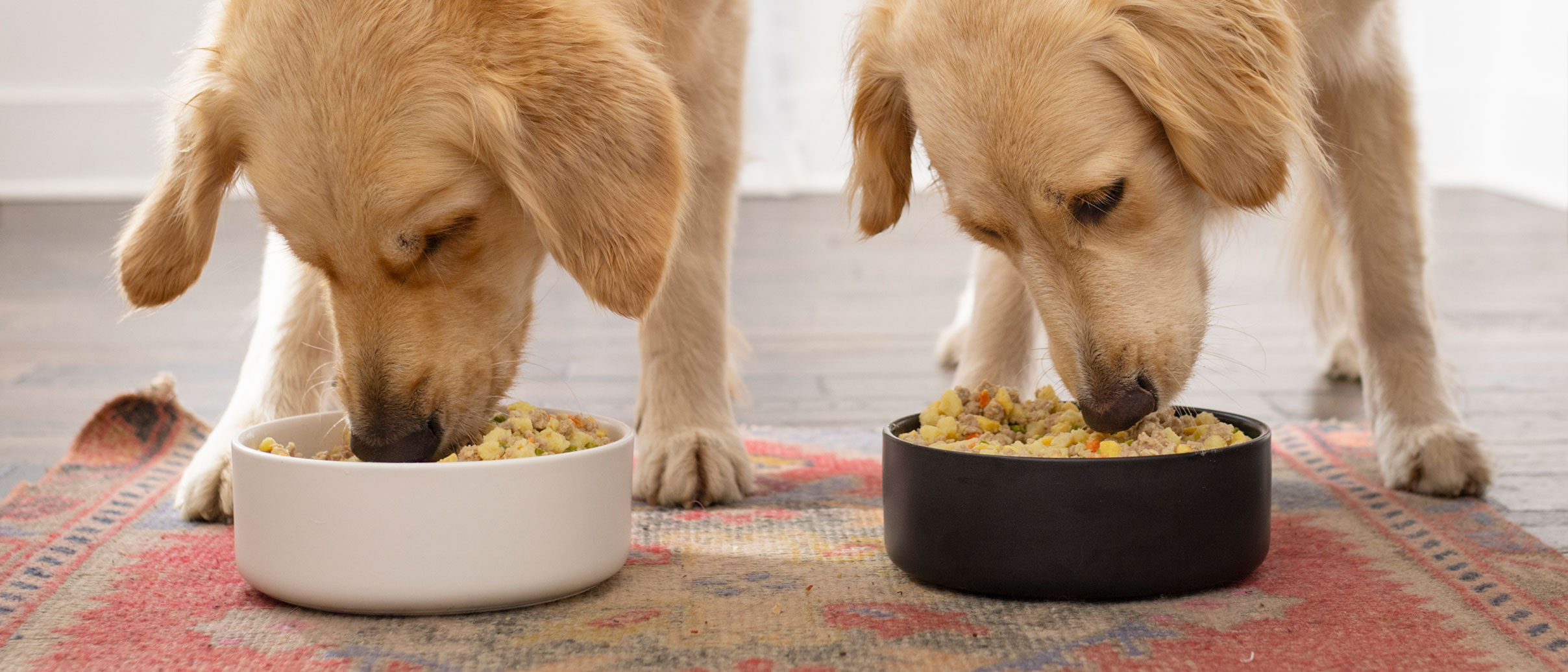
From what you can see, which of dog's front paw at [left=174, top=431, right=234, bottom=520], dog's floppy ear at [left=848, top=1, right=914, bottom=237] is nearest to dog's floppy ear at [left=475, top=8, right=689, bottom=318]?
dog's floppy ear at [left=848, top=1, right=914, bottom=237]

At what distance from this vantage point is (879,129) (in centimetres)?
186

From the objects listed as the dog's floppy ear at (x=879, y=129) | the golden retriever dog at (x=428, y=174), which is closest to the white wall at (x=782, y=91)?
the dog's floppy ear at (x=879, y=129)

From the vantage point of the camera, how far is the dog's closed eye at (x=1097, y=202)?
63.0 inches

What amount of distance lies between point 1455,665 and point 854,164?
1.01 m

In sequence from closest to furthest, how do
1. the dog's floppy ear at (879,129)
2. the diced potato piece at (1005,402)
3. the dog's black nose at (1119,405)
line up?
1. the dog's black nose at (1119,405)
2. the diced potato piece at (1005,402)
3. the dog's floppy ear at (879,129)

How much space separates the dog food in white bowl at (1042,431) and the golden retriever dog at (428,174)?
0.38 meters

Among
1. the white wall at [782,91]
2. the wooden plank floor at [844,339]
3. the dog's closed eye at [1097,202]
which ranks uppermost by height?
the white wall at [782,91]

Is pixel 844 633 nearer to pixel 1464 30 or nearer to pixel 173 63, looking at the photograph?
pixel 173 63

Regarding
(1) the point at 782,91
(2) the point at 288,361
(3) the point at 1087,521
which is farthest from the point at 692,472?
(1) the point at 782,91

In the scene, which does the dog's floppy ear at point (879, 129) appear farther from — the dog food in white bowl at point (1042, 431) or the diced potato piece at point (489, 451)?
the diced potato piece at point (489, 451)

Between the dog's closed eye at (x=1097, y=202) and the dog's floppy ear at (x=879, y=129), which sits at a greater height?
the dog's floppy ear at (x=879, y=129)

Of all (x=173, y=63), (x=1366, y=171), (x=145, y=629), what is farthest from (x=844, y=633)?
(x=173, y=63)

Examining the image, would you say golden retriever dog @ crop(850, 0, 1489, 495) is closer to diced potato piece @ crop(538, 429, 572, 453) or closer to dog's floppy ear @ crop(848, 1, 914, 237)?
dog's floppy ear @ crop(848, 1, 914, 237)

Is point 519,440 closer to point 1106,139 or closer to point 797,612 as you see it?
point 797,612
